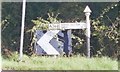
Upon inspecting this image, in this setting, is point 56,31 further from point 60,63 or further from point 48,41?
point 60,63

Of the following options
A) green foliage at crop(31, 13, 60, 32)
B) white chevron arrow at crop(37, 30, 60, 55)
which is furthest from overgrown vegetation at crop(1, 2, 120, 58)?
white chevron arrow at crop(37, 30, 60, 55)

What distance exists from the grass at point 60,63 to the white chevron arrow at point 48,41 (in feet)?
0.45

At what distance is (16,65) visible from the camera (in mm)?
5465

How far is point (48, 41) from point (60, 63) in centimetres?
52

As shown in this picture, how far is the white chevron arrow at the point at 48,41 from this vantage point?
229 inches

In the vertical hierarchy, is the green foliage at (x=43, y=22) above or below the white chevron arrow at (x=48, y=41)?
above

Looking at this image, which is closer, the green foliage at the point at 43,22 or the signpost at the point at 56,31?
the signpost at the point at 56,31

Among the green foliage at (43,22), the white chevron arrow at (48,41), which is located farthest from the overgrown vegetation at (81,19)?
the white chevron arrow at (48,41)

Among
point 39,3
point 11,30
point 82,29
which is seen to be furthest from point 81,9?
point 11,30

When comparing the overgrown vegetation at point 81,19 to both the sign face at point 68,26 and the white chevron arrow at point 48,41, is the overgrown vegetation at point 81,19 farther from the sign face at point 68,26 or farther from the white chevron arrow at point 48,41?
the white chevron arrow at point 48,41

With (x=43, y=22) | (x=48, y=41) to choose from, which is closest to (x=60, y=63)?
(x=48, y=41)

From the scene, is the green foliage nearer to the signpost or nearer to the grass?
the signpost

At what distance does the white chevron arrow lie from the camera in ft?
19.1

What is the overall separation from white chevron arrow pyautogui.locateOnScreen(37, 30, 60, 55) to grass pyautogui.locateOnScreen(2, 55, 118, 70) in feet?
0.45
